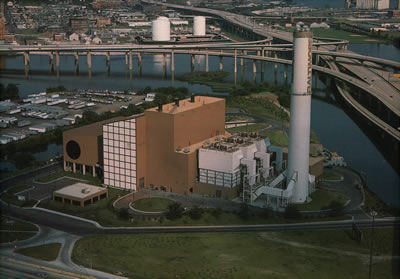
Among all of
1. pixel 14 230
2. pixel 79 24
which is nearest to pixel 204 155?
pixel 14 230

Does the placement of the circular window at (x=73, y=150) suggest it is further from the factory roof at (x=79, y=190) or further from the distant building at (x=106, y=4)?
the distant building at (x=106, y=4)

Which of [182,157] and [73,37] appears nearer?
[182,157]

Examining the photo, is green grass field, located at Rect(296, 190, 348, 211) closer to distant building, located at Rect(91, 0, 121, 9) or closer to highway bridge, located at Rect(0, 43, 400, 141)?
highway bridge, located at Rect(0, 43, 400, 141)

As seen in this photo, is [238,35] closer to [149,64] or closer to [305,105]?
[149,64]

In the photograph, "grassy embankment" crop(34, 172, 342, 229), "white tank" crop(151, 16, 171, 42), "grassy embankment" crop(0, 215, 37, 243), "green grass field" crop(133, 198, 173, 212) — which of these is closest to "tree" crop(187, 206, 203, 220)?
"grassy embankment" crop(34, 172, 342, 229)

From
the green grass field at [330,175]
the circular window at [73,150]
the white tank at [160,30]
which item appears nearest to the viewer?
the green grass field at [330,175]

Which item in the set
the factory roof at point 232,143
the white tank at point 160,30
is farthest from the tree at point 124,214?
the white tank at point 160,30

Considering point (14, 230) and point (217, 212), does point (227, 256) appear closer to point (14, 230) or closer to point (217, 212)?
point (217, 212)
